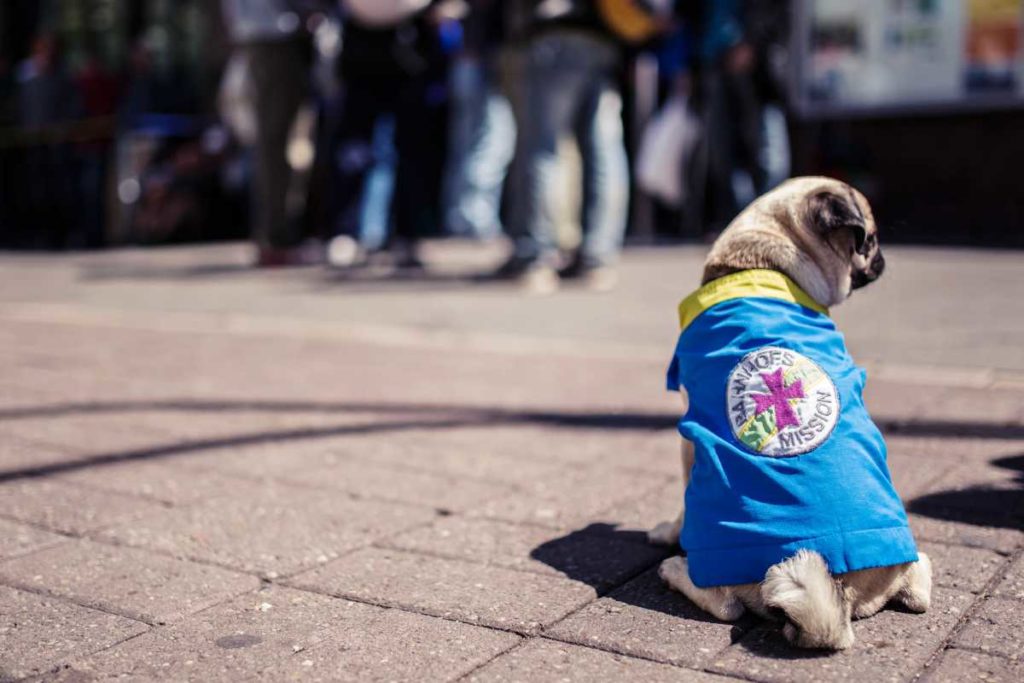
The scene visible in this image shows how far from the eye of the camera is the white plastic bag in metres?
9.44

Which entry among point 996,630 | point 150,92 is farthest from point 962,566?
point 150,92

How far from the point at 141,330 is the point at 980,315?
4265mm

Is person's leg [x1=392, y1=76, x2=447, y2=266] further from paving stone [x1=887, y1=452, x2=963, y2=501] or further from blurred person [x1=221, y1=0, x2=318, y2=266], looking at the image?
paving stone [x1=887, y1=452, x2=963, y2=501]

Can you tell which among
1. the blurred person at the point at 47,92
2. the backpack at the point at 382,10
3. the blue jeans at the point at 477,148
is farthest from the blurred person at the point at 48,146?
the backpack at the point at 382,10

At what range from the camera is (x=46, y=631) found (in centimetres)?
230

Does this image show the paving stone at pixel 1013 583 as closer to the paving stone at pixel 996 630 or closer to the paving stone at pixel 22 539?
the paving stone at pixel 996 630

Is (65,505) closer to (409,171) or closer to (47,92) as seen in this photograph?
(409,171)

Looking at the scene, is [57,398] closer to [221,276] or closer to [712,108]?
[221,276]

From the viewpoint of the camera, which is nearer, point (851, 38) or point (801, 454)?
point (801, 454)

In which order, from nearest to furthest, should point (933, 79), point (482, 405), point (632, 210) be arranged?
point (482, 405)
point (933, 79)
point (632, 210)

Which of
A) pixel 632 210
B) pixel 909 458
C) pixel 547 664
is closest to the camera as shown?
pixel 547 664

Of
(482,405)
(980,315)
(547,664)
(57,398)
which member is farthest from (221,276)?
(547,664)

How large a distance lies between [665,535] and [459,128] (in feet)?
29.1

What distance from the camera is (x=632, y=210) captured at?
10875 mm
